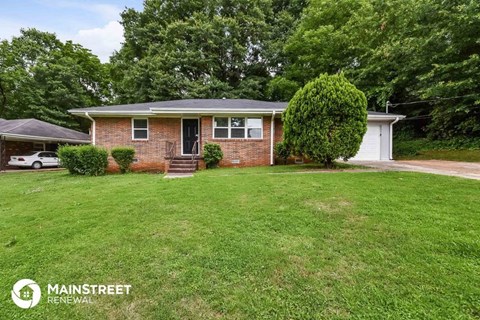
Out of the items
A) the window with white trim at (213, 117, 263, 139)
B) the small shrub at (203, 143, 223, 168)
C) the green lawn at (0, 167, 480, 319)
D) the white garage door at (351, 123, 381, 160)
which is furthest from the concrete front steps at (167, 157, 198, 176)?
the white garage door at (351, 123, 381, 160)

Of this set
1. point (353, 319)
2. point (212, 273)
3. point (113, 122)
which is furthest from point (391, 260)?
point (113, 122)

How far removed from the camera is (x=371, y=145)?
482 inches

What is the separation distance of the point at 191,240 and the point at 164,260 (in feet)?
1.63

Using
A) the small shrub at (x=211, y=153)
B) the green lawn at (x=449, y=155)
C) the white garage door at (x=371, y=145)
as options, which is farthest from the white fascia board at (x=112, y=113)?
the green lawn at (x=449, y=155)

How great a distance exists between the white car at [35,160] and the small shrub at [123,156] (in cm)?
982

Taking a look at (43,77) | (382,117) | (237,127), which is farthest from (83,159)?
(43,77)

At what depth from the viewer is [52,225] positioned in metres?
3.94

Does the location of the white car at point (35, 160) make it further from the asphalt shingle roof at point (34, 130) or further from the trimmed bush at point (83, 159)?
the trimmed bush at point (83, 159)

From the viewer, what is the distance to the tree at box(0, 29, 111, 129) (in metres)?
21.9

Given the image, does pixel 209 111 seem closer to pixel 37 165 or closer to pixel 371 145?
pixel 371 145

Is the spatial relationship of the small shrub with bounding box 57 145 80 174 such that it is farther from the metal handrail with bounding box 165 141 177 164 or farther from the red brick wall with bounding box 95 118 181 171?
the metal handrail with bounding box 165 141 177 164

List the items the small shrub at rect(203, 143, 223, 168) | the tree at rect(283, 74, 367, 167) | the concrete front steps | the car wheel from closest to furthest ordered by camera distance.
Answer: the tree at rect(283, 74, 367, 167) < the concrete front steps < the small shrub at rect(203, 143, 223, 168) < the car wheel

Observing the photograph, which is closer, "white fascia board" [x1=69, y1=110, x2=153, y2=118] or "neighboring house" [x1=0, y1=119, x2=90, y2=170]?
"white fascia board" [x1=69, y1=110, x2=153, y2=118]

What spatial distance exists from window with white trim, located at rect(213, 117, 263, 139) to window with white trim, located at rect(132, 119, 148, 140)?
130 inches
